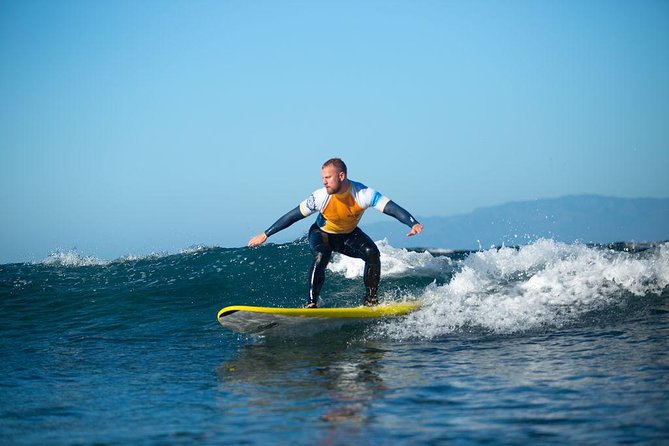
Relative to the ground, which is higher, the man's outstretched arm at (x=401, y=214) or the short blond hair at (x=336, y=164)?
the short blond hair at (x=336, y=164)

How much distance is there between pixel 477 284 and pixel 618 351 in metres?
4.24

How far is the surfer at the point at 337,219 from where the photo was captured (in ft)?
27.1

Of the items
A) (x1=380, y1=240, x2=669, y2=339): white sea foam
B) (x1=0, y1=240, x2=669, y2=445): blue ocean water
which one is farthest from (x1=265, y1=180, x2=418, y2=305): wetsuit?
(x1=380, y1=240, x2=669, y2=339): white sea foam

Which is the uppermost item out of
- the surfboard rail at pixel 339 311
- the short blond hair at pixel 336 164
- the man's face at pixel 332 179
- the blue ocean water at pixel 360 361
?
the short blond hair at pixel 336 164

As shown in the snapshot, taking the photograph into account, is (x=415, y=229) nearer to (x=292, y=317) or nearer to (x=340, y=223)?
(x=340, y=223)

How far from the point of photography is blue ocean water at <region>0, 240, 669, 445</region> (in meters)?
4.37

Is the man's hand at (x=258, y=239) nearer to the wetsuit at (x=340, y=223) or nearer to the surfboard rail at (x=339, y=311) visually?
the wetsuit at (x=340, y=223)

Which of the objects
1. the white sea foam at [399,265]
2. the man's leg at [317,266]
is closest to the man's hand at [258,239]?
the man's leg at [317,266]

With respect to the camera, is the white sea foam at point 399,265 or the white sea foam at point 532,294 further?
the white sea foam at point 399,265

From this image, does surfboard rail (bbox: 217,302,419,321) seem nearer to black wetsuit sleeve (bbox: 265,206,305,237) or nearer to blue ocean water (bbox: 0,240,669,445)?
blue ocean water (bbox: 0,240,669,445)

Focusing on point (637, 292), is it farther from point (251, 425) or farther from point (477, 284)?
point (251, 425)

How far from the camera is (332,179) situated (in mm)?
8141

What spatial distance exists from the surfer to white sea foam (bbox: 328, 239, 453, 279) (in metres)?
4.79

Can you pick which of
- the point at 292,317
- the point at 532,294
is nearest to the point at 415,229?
the point at 292,317
